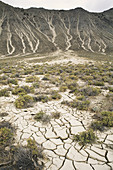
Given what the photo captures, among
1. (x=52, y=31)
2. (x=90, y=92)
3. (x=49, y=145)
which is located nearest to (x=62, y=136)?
(x=49, y=145)

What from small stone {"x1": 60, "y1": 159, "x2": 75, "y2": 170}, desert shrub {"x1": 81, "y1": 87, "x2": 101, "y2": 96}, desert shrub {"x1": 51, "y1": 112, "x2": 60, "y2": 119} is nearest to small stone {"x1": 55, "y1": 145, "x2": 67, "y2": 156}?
small stone {"x1": 60, "y1": 159, "x2": 75, "y2": 170}

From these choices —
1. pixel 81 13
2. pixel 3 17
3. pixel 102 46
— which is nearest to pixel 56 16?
pixel 81 13

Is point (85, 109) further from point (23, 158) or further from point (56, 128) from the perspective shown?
point (23, 158)

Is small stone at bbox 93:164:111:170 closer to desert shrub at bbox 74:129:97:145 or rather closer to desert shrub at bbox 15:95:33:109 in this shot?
desert shrub at bbox 74:129:97:145

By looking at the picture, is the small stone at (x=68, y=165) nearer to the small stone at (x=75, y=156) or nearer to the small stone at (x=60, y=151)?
the small stone at (x=75, y=156)

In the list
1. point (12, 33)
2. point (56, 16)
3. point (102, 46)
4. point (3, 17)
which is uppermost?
point (56, 16)

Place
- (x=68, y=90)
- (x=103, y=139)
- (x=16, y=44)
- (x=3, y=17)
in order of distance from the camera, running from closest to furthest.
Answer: (x=103, y=139) → (x=68, y=90) → (x=16, y=44) → (x=3, y=17)

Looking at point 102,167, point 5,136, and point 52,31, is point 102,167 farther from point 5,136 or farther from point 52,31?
point 52,31
